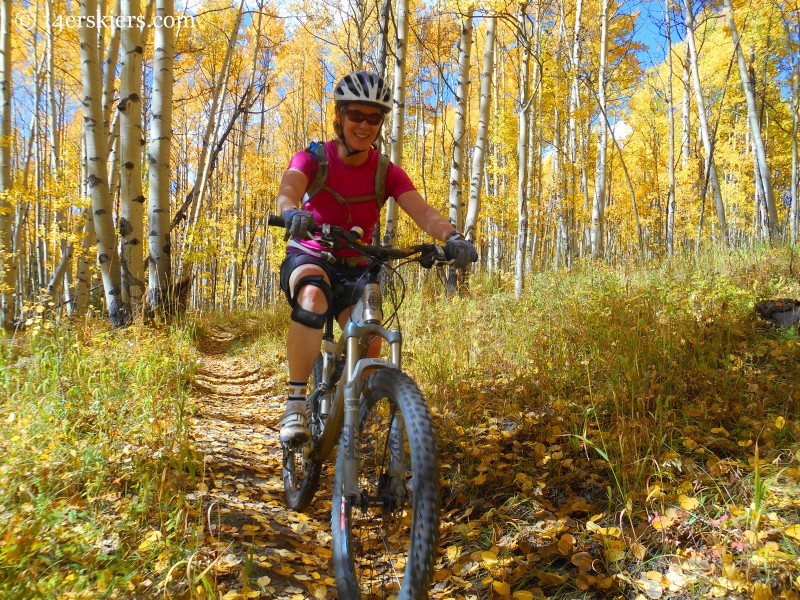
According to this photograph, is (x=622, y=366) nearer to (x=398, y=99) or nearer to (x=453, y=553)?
(x=453, y=553)

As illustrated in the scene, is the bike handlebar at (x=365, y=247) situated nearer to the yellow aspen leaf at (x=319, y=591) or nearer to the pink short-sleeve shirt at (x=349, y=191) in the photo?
the pink short-sleeve shirt at (x=349, y=191)

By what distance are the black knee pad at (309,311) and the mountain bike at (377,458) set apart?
0.86 feet

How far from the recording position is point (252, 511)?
2541 mm

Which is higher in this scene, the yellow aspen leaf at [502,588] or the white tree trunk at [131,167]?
the white tree trunk at [131,167]

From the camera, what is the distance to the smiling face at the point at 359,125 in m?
2.50

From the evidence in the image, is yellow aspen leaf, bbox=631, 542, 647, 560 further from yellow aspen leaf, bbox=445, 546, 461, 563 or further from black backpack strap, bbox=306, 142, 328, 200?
black backpack strap, bbox=306, 142, 328, 200

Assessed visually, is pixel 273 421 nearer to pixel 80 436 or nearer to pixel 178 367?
pixel 178 367

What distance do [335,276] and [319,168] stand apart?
0.58m

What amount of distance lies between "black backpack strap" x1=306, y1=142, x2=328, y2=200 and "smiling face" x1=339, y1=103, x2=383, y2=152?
0.16 metres

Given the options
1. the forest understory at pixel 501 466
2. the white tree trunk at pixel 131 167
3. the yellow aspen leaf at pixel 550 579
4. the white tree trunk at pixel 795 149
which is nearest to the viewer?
the forest understory at pixel 501 466

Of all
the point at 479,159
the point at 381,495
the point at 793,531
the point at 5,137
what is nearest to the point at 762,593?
the point at 793,531

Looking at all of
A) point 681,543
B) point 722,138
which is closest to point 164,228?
point 681,543

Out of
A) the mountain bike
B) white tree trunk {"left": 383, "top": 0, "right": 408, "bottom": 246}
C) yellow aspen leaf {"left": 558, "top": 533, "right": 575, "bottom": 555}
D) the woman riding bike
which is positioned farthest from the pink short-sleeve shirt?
white tree trunk {"left": 383, "top": 0, "right": 408, "bottom": 246}

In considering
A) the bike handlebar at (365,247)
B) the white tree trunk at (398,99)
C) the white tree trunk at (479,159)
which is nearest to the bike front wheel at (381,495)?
the bike handlebar at (365,247)
